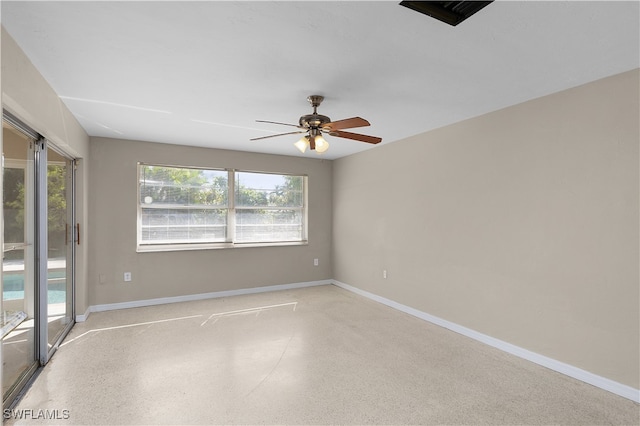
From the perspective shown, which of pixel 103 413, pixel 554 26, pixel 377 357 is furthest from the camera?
pixel 377 357

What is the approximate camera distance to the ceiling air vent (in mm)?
1552

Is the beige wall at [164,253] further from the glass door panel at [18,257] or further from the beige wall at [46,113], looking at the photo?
the glass door panel at [18,257]

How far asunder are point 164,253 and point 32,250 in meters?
2.05

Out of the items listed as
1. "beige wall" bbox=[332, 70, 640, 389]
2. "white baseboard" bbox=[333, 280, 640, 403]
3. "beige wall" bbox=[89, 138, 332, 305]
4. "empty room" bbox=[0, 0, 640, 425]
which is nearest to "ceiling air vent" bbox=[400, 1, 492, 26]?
"empty room" bbox=[0, 0, 640, 425]

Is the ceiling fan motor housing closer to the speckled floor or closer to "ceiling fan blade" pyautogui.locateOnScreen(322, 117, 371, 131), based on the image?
"ceiling fan blade" pyautogui.locateOnScreen(322, 117, 371, 131)

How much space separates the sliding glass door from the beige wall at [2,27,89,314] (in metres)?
0.12

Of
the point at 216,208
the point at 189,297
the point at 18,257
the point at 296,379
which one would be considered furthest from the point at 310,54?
the point at 189,297

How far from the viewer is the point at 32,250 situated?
263 centimetres

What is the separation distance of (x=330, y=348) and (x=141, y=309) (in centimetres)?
279

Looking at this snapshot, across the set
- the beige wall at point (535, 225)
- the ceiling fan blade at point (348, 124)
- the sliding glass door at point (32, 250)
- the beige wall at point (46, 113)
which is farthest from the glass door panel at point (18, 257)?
the beige wall at point (535, 225)

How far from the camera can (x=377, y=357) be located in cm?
295

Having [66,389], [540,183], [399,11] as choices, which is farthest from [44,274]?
[540,183]

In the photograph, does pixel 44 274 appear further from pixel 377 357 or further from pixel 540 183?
pixel 540 183

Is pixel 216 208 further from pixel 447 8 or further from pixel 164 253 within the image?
pixel 447 8
